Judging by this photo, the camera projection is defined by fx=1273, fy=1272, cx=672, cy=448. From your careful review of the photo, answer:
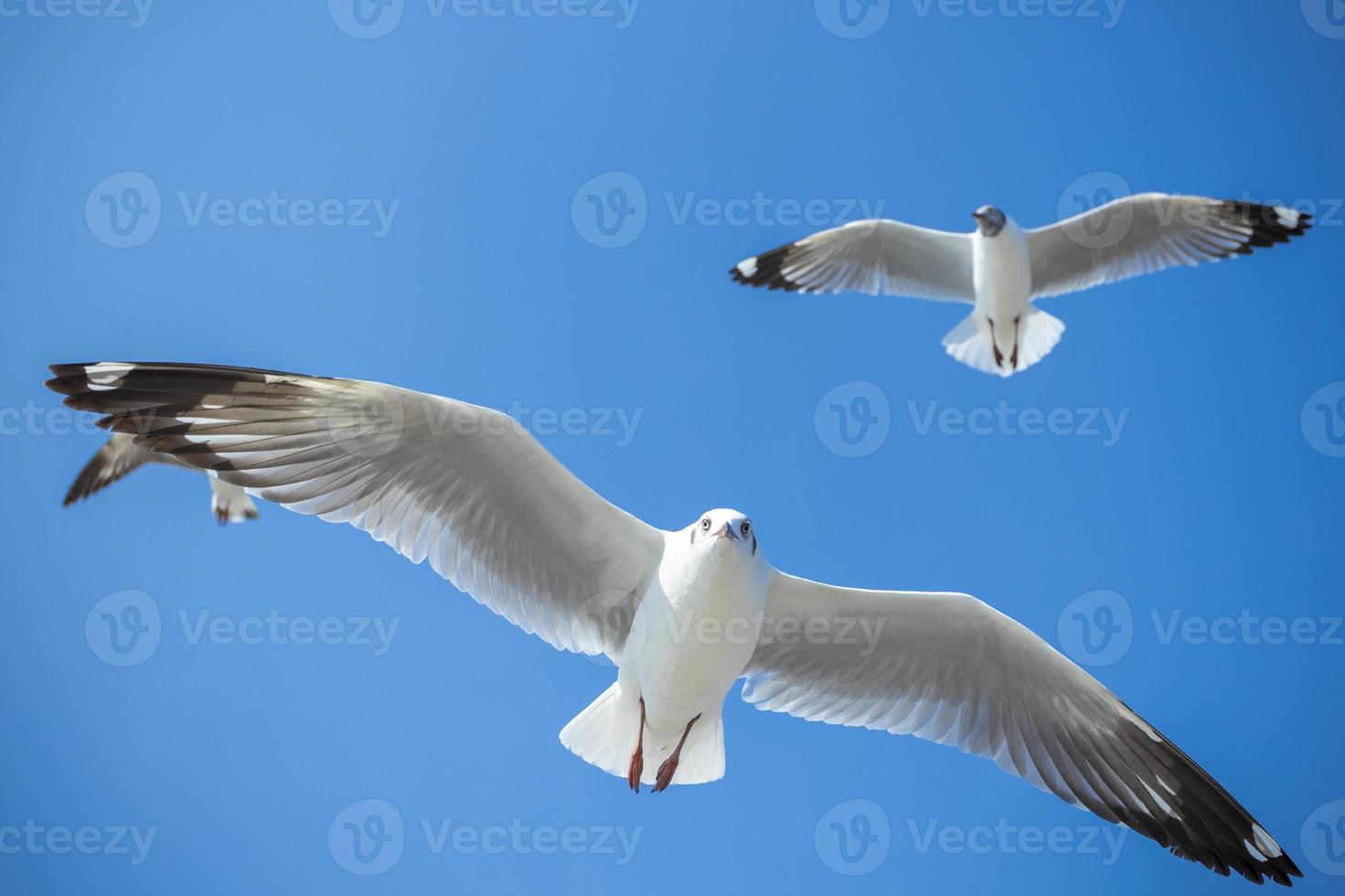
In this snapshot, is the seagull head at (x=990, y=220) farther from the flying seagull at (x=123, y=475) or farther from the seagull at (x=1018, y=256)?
the flying seagull at (x=123, y=475)

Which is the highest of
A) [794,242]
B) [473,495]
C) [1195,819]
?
[794,242]

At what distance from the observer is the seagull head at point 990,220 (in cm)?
726

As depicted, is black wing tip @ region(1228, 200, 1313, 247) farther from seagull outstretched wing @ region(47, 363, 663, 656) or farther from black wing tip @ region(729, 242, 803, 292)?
seagull outstretched wing @ region(47, 363, 663, 656)

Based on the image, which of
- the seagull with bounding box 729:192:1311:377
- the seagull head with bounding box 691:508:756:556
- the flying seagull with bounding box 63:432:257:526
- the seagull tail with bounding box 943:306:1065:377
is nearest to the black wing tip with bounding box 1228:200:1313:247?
the seagull with bounding box 729:192:1311:377

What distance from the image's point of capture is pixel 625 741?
4227 millimetres

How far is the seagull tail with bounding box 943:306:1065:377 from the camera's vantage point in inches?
301

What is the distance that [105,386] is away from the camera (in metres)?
3.64

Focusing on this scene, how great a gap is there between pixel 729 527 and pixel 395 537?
1.05m

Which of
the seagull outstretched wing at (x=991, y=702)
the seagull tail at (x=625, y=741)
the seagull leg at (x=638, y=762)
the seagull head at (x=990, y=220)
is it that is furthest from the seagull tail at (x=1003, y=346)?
the seagull leg at (x=638, y=762)

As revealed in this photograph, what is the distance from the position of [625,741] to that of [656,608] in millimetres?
488

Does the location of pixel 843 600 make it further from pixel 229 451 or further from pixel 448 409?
pixel 229 451

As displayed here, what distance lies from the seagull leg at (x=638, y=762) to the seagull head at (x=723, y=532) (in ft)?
2.15

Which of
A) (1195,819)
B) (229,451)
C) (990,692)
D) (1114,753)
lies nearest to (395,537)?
(229,451)

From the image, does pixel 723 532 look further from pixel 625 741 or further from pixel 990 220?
pixel 990 220
